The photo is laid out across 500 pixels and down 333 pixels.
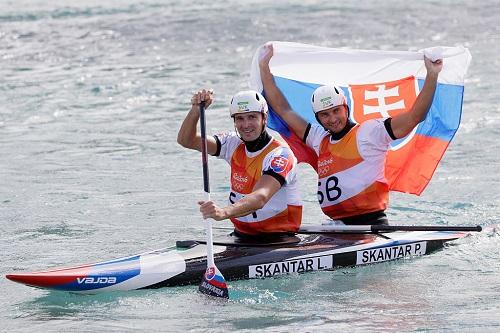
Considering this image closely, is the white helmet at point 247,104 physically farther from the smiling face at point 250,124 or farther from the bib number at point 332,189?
the bib number at point 332,189

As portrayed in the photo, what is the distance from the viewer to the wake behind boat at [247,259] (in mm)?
8727

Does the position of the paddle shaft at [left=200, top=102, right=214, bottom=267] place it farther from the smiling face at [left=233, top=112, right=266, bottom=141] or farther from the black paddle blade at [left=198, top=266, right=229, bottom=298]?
the smiling face at [left=233, top=112, right=266, bottom=141]

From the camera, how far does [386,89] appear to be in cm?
1140

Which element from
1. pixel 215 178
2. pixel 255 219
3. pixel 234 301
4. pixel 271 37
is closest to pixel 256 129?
pixel 255 219

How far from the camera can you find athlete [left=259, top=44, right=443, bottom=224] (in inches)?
392

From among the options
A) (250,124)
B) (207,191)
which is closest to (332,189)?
(250,124)

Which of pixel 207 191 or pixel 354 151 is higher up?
pixel 354 151

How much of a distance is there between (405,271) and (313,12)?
60.2ft

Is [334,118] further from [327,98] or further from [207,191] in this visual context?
[207,191]

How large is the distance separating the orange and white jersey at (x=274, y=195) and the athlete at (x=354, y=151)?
2.42ft

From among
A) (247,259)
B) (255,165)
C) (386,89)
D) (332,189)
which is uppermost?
(386,89)

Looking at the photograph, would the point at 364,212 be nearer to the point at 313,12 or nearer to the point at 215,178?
the point at 215,178

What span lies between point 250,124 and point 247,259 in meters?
1.15

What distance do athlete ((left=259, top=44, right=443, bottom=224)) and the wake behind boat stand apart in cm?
32
